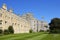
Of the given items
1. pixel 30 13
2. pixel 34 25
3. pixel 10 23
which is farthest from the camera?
pixel 30 13

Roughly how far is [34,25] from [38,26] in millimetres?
6019

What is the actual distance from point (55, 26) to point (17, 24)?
18.4 meters

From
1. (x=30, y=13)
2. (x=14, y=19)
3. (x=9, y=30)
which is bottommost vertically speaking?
(x=9, y=30)

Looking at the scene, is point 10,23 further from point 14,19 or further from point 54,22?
point 54,22

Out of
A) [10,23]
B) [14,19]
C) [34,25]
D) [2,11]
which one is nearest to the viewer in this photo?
[2,11]

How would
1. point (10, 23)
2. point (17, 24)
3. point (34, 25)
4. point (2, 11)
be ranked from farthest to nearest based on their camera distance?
1. point (34, 25)
2. point (17, 24)
3. point (10, 23)
4. point (2, 11)

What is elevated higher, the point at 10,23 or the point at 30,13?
the point at 30,13

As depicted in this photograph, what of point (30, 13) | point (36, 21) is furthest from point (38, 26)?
point (30, 13)

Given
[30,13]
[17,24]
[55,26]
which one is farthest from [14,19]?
[30,13]

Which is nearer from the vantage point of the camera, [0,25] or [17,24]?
[0,25]

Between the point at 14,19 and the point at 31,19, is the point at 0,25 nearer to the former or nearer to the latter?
the point at 14,19

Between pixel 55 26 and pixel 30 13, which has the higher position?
pixel 30 13

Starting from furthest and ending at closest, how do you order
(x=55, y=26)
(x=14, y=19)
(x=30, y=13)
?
(x=30, y=13)
(x=55, y=26)
(x=14, y=19)

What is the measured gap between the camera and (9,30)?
167ft
